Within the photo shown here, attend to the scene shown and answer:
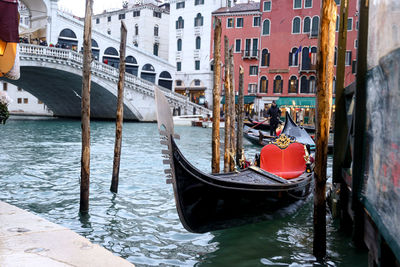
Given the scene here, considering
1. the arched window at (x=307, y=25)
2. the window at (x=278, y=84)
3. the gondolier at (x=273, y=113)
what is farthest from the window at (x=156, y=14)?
the gondolier at (x=273, y=113)

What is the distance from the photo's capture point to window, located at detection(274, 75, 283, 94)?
2223 centimetres

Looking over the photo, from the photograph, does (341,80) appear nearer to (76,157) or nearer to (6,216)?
(6,216)

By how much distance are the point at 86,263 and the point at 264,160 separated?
385 centimetres

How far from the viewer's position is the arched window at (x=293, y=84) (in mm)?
21812

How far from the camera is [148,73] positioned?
25781 mm

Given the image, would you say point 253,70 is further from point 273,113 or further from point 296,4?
point 273,113

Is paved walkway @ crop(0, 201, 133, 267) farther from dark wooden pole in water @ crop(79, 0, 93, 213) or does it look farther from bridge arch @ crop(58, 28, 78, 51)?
bridge arch @ crop(58, 28, 78, 51)

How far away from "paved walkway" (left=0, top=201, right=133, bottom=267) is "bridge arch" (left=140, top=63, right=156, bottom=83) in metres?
23.4

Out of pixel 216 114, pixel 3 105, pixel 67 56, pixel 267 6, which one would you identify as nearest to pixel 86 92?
pixel 3 105

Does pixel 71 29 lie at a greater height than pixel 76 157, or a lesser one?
greater

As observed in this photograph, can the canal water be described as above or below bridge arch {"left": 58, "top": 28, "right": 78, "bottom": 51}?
below

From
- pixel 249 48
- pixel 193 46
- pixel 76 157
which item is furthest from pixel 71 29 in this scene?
pixel 76 157

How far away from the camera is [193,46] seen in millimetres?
26484

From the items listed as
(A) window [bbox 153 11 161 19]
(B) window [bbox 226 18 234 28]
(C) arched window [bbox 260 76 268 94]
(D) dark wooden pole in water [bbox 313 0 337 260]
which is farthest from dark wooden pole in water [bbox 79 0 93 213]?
(A) window [bbox 153 11 161 19]
